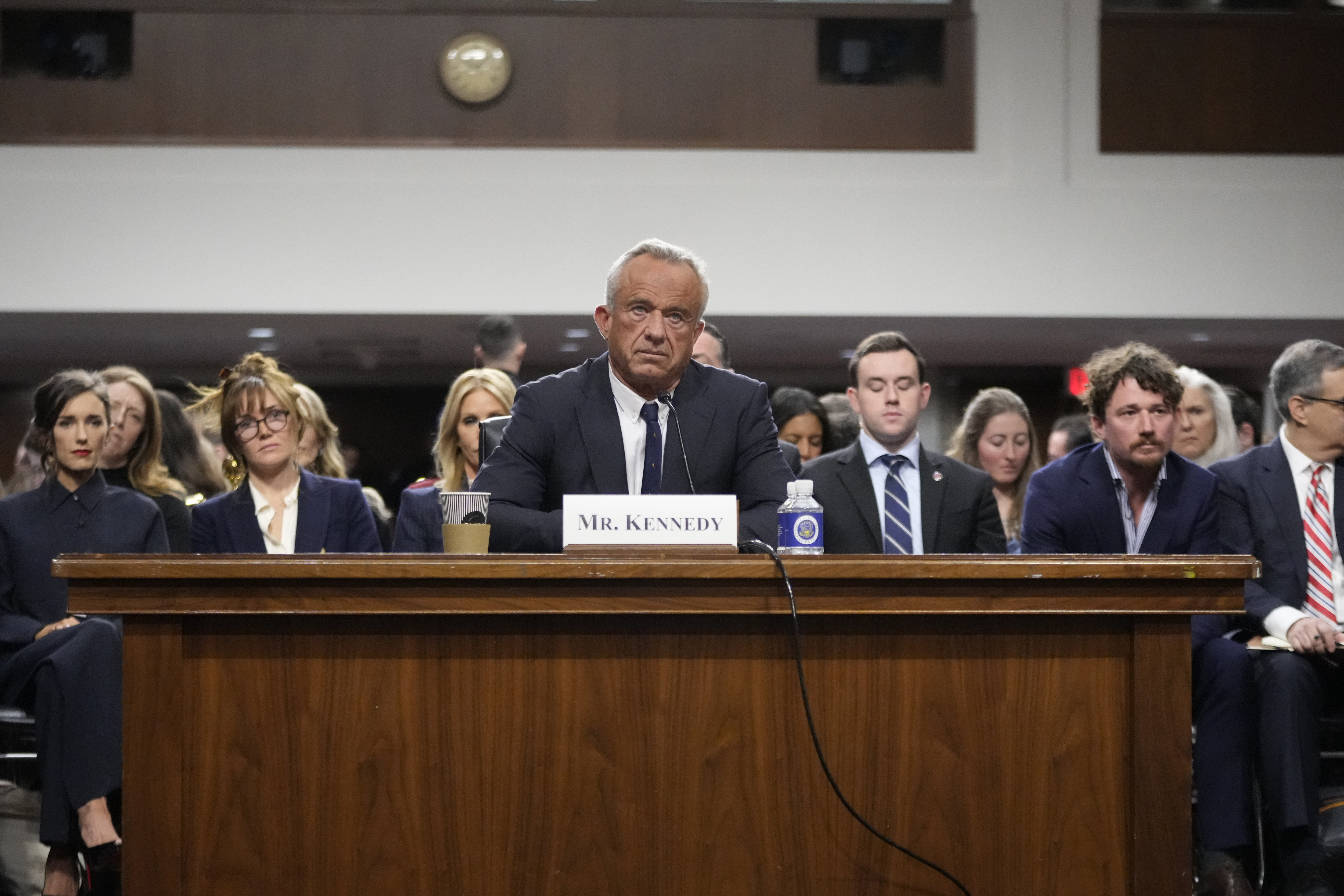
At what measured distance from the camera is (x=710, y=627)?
5.60 ft

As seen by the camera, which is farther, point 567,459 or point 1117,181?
point 1117,181

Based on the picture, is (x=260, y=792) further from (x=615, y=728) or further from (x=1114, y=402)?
(x=1114, y=402)

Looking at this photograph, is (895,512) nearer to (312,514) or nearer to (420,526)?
(420,526)

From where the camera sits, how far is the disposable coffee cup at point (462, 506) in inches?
74.9

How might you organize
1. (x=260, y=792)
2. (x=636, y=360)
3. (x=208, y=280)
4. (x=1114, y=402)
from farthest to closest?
(x=208, y=280)
(x=1114, y=402)
(x=636, y=360)
(x=260, y=792)

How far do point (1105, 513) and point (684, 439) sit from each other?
1.25 metres

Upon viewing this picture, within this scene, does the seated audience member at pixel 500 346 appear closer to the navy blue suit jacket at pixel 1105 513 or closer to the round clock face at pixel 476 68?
the navy blue suit jacket at pixel 1105 513

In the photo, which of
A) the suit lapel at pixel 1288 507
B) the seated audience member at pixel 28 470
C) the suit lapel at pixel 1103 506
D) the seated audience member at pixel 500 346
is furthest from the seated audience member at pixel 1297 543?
the seated audience member at pixel 28 470

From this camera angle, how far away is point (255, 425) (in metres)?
3.19

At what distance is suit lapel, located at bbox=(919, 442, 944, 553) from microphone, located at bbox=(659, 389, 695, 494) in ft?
3.60

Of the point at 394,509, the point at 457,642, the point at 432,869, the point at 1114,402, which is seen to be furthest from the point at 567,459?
the point at 394,509

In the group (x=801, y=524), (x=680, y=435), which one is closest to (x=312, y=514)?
(x=680, y=435)

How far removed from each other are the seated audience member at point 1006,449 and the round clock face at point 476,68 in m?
3.13

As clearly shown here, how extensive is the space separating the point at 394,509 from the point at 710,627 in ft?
22.2
